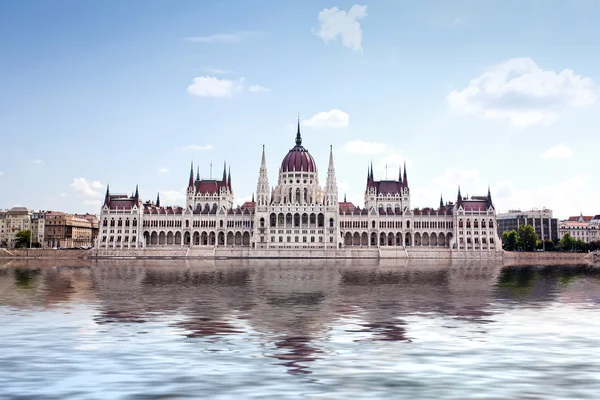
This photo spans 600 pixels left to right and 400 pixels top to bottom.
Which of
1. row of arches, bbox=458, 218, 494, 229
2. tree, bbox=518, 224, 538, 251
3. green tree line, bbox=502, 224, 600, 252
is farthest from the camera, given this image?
green tree line, bbox=502, 224, 600, 252

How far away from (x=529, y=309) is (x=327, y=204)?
117135 mm

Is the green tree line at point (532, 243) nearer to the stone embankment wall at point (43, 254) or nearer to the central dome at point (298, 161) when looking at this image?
the central dome at point (298, 161)

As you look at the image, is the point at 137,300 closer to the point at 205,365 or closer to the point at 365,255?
the point at 205,365

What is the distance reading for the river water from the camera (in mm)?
16906

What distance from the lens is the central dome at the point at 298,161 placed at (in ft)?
526

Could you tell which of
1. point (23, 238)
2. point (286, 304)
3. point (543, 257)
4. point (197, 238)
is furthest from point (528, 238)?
point (286, 304)

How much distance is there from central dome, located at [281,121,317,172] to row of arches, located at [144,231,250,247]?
20663 mm

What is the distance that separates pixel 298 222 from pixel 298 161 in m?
19.2

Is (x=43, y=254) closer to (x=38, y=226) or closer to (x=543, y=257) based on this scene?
(x=38, y=226)

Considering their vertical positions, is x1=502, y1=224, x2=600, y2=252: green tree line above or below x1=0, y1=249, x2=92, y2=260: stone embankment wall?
above

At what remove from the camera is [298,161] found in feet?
529

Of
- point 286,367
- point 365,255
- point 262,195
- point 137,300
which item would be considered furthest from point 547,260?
point 286,367

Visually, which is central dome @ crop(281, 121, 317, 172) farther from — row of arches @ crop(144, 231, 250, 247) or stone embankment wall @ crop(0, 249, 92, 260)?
stone embankment wall @ crop(0, 249, 92, 260)

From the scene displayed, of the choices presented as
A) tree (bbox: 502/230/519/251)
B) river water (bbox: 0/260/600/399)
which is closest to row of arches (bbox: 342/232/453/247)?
tree (bbox: 502/230/519/251)
